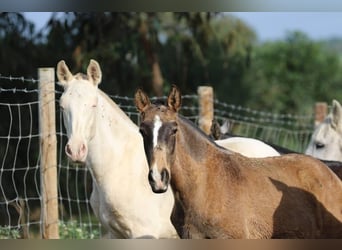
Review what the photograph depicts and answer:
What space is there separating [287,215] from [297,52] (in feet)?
83.5

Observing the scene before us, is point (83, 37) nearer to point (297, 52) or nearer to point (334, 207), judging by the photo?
point (334, 207)

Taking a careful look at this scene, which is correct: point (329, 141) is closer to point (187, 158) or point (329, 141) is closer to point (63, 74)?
point (63, 74)

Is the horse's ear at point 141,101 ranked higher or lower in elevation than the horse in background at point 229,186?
higher

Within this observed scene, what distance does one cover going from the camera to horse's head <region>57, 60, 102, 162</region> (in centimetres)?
598

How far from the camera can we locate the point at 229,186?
5.41 metres

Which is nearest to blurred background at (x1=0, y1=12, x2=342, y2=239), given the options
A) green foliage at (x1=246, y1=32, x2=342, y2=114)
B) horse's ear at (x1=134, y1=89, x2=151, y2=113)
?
horse's ear at (x1=134, y1=89, x2=151, y2=113)

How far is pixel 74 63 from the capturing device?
12.6 m

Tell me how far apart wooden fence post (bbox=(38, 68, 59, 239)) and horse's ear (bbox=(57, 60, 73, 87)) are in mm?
907

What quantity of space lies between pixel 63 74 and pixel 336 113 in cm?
341

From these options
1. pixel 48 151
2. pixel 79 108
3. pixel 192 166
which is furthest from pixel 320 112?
pixel 192 166

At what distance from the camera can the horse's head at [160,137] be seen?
16.3ft

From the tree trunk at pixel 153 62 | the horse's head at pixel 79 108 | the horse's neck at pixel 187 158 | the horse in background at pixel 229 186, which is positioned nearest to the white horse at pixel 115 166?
the horse's head at pixel 79 108

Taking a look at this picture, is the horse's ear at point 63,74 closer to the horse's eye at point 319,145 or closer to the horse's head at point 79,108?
the horse's head at point 79,108

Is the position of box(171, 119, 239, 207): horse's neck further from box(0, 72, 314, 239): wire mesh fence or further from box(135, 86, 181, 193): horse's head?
box(0, 72, 314, 239): wire mesh fence
